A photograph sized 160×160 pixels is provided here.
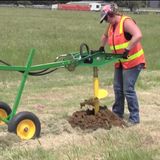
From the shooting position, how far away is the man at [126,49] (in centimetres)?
766

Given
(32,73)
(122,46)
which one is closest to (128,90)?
(122,46)

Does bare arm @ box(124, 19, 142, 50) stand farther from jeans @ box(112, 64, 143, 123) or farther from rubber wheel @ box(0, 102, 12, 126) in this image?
rubber wheel @ box(0, 102, 12, 126)

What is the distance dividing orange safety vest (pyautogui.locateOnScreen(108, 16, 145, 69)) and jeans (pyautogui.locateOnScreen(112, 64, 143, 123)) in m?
0.09

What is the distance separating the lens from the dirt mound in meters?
7.65

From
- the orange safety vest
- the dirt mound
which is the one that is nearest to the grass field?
the dirt mound

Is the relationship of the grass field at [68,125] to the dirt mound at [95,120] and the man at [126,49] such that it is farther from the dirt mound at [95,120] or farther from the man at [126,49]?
the man at [126,49]

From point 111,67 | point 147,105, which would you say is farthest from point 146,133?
point 111,67

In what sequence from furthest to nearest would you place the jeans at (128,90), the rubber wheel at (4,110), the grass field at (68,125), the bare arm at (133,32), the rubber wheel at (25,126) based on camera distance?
the jeans at (128,90) → the rubber wheel at (4,110) → the bare arm at (133,32) → the rubber wheel at (25,126) → the grass field at (68,125)

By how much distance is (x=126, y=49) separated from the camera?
7.63 m

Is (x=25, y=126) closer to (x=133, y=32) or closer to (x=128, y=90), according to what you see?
(x=128, y=90)

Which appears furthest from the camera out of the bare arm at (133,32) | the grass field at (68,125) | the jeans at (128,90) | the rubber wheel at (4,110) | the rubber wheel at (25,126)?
the jeans at (128,90)

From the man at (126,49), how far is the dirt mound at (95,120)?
1.32 feet

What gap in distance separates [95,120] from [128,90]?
727 millimetres

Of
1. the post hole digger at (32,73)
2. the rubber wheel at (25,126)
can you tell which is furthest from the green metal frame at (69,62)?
the rubber wheel at (25,126)
